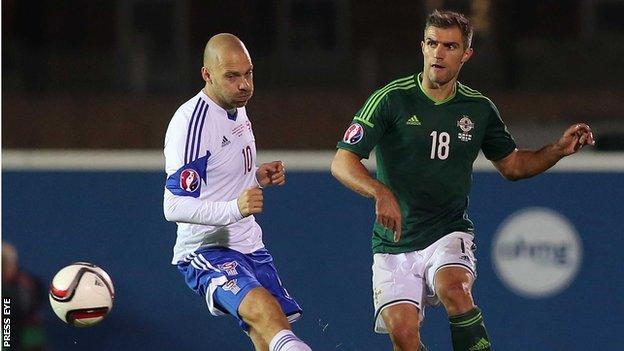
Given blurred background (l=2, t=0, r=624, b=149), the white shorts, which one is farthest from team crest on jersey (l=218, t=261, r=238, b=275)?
blurred background (l=2, t=0, r=624, b=149)

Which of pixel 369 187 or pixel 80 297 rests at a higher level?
pixel 369 187

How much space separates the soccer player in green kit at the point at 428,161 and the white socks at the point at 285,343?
55 cm

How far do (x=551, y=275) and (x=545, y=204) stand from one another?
40 cm

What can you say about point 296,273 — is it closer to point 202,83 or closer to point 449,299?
point 449,299

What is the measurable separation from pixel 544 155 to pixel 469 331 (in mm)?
915

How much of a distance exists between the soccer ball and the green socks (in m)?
1.72

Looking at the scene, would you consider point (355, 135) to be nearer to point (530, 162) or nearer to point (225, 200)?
point (225, 200)

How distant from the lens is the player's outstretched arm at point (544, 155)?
5.91 meters

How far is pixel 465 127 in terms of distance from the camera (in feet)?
19.7

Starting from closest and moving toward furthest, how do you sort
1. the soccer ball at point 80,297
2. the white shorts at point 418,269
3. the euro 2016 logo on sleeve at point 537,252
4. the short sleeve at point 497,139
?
the white shorts at point 418,269
the short sleeve at point 497,139
the soccer ball at point 80,297
the euro 2016 logo on sleeve at point 537,252

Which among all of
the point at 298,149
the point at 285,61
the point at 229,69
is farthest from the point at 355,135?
the point at 285,61

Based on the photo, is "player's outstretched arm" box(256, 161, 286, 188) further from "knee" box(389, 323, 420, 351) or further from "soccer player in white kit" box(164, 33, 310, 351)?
"knee" box(389, 323, 420, 351)

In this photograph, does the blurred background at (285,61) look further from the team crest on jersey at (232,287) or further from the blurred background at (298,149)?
the team crest on jersey at (232,287)

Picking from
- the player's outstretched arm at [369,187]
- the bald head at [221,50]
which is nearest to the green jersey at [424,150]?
the player's outstretched arm at [369,187]
